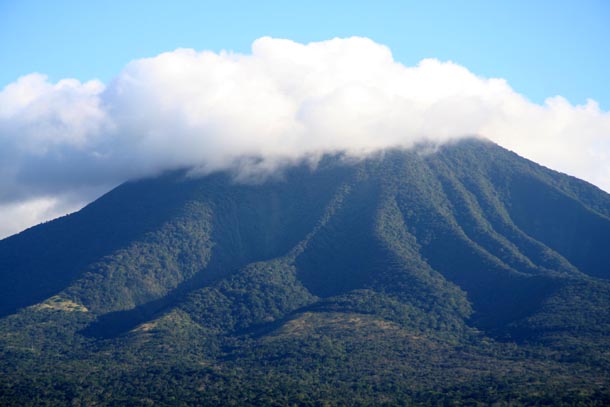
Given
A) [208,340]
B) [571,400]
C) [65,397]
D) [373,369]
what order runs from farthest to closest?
1. [208,340]
2. [373,369]
3. [65,397]
4. [571,400]

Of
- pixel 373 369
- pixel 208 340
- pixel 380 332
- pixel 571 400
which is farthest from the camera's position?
pixel 208 340

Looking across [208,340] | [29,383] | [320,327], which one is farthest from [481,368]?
[29,383]

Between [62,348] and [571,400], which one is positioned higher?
[62,348]

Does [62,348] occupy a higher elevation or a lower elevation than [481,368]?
higher

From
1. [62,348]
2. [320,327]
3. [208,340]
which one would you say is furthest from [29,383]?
[320,327]

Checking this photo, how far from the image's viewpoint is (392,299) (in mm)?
192625

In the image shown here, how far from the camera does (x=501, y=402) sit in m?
132

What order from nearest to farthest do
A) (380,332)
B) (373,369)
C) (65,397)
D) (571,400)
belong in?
1. (571,400)
2. (65,397)
3. (373,369)
4. (380,332)

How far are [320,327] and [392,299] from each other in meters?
21.9

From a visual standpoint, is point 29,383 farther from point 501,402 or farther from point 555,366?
point 555,366

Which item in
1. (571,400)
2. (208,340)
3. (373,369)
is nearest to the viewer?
(571,400)

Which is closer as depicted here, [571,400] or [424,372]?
[571,400]

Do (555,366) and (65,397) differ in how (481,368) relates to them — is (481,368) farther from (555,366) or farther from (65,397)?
(65,397)

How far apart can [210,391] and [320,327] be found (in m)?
34.1
